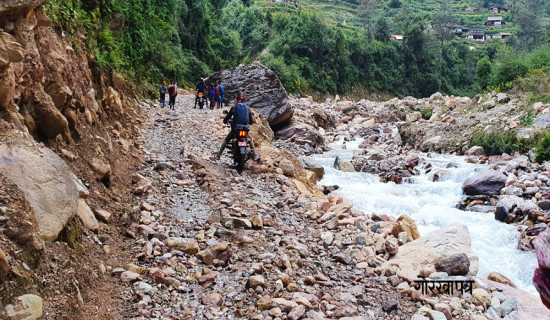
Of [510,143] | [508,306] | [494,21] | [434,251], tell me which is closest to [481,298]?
[508,306]

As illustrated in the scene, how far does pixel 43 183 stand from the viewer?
3266 mm

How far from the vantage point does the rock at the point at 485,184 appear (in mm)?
10766

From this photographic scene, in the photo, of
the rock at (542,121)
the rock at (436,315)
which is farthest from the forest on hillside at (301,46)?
the rock at (542,121)

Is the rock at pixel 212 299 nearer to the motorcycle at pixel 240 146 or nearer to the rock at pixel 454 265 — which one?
the rock at pixel 454 265

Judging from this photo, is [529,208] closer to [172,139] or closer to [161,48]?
[172,139]

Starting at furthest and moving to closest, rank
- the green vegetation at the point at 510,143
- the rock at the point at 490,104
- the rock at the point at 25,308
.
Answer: the rock at the point at 490,104, the green vegetation at the point at 510,143, the rock at the point at 25,308

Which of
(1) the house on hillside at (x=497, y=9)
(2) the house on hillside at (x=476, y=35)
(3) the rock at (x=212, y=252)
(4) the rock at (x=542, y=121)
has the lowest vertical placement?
(2) the house on hillside at (x=476, y=35)

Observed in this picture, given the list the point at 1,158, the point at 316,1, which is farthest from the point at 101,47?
the point at 316,1

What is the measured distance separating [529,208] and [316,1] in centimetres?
9511

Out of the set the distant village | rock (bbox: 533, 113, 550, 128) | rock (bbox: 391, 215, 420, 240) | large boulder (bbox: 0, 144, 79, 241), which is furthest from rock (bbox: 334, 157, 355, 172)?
the distant village

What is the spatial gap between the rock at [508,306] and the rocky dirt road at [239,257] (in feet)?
3.50

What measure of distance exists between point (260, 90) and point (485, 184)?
35.8ft

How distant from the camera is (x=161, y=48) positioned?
18.4m

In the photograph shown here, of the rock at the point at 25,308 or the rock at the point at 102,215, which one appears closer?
the rock at the point at 25,308
